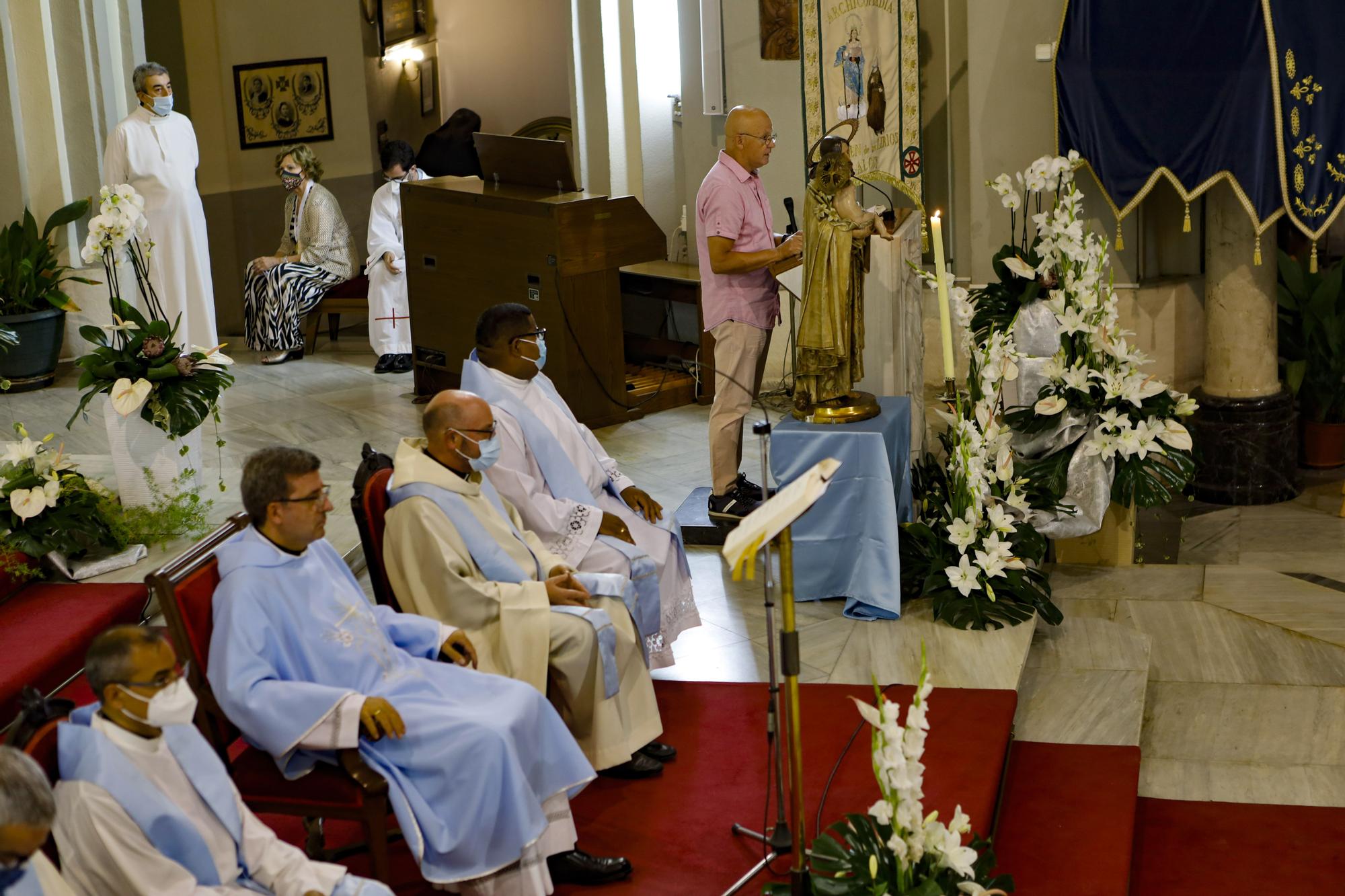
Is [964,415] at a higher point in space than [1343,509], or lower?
higher

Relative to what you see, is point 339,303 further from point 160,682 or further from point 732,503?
point 160,682

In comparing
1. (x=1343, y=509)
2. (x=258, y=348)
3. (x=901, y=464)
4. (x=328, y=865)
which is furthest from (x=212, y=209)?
(x=328, y=865)

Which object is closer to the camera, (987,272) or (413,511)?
(413,511)

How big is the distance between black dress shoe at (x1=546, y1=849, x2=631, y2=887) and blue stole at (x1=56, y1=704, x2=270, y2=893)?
964 millimetres

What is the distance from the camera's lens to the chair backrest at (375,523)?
4316 mm

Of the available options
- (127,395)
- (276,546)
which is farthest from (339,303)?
(276,546)

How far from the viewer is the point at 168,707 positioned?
2977 mm

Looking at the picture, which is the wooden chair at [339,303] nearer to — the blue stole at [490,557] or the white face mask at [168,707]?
the blue stole at [490,557]

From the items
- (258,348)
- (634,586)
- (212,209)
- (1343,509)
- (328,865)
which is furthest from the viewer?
(212,209)

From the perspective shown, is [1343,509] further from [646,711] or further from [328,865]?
[328,865]

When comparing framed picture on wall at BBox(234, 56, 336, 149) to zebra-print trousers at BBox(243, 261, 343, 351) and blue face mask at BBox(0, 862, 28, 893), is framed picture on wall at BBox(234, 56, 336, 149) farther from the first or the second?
blue face mask at BBox(0, 862, 28, 893)

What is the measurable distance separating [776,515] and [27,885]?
151 centimetres

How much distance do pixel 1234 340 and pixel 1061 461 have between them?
75.0 inches

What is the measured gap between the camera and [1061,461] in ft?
20.5
